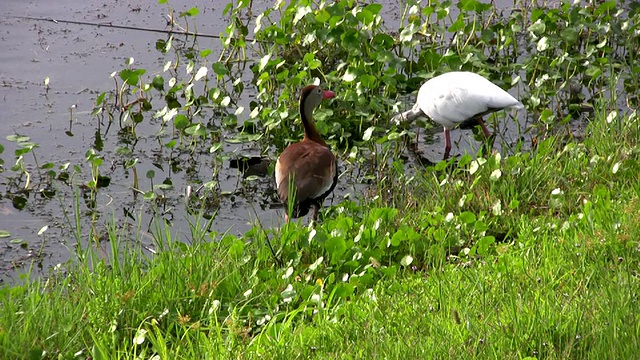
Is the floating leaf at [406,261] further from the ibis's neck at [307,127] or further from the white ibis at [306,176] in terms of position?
the ibis's neck at [307,127]

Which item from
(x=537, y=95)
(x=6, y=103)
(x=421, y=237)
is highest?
(x=537, y=95)

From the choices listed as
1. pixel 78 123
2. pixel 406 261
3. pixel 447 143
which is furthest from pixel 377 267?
pixel 78 123

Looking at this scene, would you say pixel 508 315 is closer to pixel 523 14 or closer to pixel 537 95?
pixel 537 95

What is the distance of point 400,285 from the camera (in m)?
4.07

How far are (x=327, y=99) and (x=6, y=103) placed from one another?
2.28 meters

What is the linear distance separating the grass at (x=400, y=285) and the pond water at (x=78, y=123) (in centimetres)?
54

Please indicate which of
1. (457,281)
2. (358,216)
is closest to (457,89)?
(358,216)

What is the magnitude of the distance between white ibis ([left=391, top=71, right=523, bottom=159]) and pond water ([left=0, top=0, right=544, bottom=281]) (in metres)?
0.38

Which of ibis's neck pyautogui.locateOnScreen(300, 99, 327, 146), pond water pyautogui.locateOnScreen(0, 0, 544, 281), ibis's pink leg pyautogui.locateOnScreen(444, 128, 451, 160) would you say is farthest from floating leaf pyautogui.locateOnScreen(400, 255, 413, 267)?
ibis's pink leg pyautogui.locateOnScreen(444, 128, 451, 160)

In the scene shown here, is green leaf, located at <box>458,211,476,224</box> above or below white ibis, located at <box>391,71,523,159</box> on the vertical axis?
below

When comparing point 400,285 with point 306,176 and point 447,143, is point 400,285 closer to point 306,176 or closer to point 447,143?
point 306,176

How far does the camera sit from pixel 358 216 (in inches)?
206

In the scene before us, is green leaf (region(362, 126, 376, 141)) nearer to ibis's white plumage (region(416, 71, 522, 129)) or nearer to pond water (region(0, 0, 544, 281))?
pond water (region(0, 0, 544, 281))

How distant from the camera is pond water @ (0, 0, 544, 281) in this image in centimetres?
557
